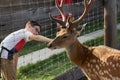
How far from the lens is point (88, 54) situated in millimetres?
5660

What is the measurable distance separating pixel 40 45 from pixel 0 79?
7.92ft

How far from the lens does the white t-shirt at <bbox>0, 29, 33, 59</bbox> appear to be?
5594 millimetres

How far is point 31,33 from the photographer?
5.86 m

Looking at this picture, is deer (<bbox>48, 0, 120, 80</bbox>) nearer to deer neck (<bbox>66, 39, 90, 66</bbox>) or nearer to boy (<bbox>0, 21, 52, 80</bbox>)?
deer neck (<bbox>66, 39, 90, 66</bbox>)

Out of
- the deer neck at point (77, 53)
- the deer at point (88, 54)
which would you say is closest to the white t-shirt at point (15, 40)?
the deer at point (88, 54)

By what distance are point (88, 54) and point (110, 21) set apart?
141cm

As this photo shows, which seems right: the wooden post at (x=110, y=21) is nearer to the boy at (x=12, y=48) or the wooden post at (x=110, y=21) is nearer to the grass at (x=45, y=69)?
the grass at (x=45, y=69)

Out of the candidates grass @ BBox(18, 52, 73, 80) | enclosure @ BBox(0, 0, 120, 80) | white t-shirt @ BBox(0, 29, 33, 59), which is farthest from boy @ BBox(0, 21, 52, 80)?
grass @ BBox(18, 52, 73, 80)

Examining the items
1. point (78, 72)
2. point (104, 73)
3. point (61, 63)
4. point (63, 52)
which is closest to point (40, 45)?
point (63, 52)

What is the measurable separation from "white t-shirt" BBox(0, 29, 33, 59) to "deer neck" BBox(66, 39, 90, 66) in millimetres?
717

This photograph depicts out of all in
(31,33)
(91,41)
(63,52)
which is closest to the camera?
(31,33)

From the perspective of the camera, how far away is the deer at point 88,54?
5.30 m

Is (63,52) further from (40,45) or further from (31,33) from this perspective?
(31,33)

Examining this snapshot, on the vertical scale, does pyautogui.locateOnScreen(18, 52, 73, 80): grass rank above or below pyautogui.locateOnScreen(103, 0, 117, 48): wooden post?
below
